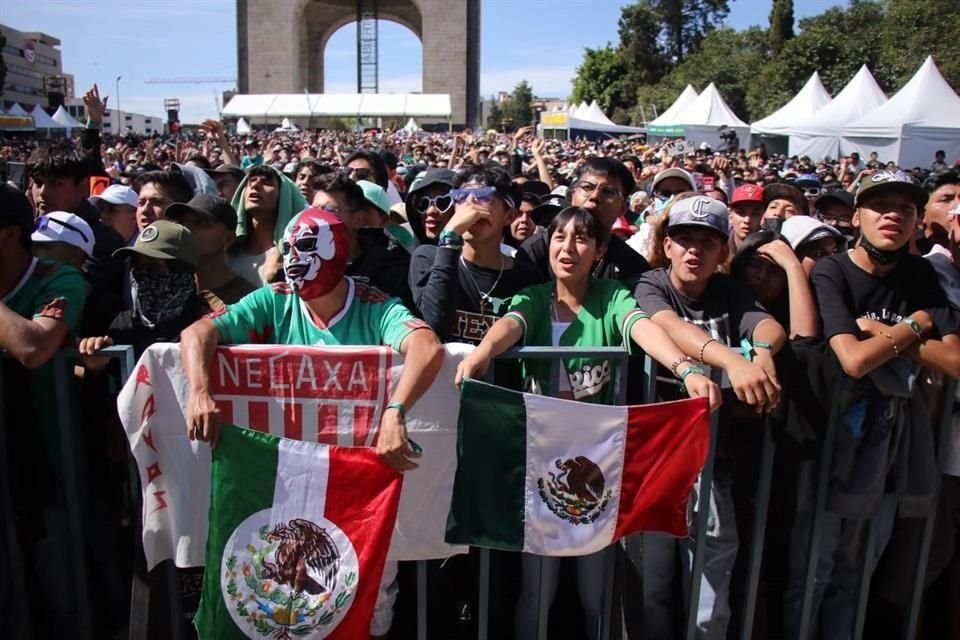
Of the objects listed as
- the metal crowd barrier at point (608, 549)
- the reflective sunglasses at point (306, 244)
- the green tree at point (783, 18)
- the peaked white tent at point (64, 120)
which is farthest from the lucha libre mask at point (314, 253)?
the green tree at point (783, 18)

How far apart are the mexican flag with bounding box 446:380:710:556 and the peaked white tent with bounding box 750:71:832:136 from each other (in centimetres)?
2695

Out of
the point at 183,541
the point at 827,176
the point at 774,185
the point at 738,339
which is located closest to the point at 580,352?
the point at 738,339

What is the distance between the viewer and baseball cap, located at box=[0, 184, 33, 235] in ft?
A: 9.70

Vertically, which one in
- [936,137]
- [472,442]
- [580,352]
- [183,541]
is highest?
[936,137]

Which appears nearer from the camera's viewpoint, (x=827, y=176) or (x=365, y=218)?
(x=365, y=218)

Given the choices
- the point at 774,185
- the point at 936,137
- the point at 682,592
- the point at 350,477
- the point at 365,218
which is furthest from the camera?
the point at 936,137

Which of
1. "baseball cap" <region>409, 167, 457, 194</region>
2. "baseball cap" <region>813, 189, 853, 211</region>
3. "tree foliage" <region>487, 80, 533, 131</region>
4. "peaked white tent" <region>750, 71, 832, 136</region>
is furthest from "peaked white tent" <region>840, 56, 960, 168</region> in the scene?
"tree foliage" <region>487, 80, 533, 131</region>

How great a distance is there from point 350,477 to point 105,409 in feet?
3.84

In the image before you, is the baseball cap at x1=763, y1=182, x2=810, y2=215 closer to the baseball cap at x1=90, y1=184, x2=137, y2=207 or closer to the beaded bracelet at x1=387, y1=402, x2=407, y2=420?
→ the beaded bracelet at x1=387, y1=402, x2=407, y2=420

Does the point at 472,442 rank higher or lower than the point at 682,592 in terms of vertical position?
higher

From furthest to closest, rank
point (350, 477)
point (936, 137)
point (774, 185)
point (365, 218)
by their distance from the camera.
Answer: point (936, 137), point (774, 185), point (365, 218), point (350, 477)

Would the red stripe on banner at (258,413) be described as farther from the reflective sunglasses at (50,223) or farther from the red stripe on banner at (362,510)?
the reflective sunglasses at (50,223)

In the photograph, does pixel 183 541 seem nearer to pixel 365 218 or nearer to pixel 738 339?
pixel 365 218

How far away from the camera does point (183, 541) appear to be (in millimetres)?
2703
